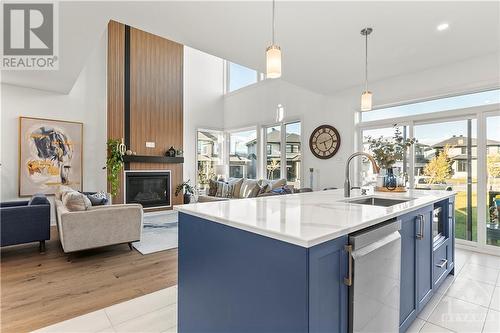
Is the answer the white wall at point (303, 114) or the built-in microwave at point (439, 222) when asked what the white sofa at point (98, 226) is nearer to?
the built-in microwave at point (439, 222)

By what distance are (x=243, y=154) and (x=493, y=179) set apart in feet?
17.7

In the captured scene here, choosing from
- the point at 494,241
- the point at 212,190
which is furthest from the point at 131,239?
the point at 494,241

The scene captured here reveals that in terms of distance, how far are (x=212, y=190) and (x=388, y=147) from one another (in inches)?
158

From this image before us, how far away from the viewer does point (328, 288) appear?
1075 millimetres

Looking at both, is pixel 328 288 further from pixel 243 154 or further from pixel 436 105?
pixel 243 154

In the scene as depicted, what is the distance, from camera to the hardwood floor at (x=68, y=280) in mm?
2070

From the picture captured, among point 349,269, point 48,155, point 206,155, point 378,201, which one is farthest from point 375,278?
point 206,155

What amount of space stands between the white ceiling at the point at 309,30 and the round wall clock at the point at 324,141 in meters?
1.50

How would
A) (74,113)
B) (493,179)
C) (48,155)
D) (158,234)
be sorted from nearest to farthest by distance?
(493,179) < (158,234) < (48,155) < (74,113)

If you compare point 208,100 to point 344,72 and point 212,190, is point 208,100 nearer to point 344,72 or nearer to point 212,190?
point 212,190

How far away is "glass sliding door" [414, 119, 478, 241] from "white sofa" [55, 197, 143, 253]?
14.7 feet

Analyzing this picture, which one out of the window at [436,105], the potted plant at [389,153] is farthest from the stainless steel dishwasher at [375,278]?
the window at [436,105]

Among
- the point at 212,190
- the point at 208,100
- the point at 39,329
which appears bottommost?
the point at 39,329

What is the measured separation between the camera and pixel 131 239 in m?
3.49
